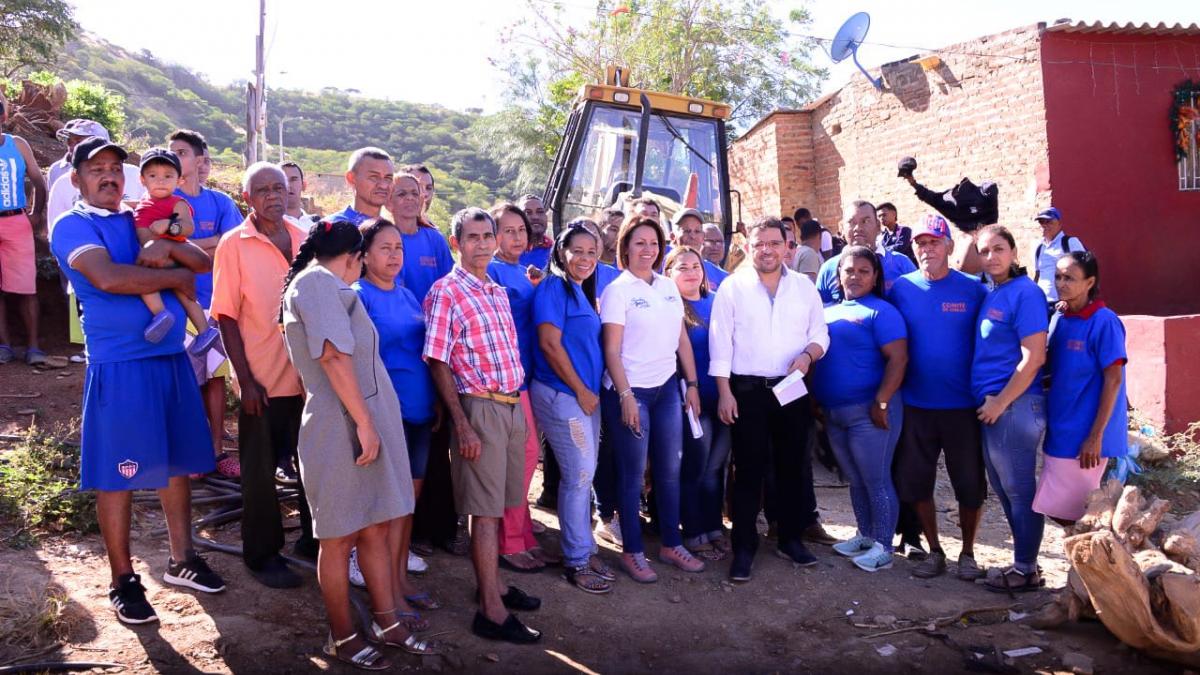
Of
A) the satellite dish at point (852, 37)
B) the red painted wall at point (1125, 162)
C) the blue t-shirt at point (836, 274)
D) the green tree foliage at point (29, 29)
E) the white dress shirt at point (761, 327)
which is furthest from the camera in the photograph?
the green tree foliage at point (29, 29)

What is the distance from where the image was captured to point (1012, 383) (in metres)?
4.40

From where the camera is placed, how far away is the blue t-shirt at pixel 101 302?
11.6 ft

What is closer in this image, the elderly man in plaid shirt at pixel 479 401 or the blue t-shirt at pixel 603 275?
the elderly man in plaid shirt at pixel 479 401

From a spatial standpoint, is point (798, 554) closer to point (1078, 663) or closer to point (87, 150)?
point (1078, 663)

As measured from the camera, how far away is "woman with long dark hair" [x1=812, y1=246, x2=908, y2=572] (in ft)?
15.4

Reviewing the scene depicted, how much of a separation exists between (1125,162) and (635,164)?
5769 mm

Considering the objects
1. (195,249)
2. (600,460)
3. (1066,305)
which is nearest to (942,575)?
(1066,305)

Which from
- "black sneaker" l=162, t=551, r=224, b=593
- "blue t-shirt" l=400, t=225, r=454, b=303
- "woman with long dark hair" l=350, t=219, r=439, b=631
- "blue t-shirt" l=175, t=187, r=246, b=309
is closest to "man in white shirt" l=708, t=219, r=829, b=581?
"blue t-shirt" l=400, t=225, r=454, b=303

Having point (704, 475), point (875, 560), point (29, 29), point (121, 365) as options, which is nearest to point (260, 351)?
point (121, 365)

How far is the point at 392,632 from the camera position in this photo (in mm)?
3521

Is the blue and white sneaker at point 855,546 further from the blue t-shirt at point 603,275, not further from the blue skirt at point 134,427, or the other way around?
the blue skirt at point 134,427

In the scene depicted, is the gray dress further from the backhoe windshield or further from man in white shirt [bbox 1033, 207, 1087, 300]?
man in white shirt [bbox 1033, 207, 1087, 300]

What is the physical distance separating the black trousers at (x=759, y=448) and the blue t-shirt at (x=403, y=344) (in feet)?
5.46

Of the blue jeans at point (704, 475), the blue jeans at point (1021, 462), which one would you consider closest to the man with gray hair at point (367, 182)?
the blue jeans at point (704, 475)
